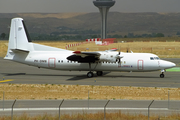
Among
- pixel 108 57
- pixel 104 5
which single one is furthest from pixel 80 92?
pixel 104 5

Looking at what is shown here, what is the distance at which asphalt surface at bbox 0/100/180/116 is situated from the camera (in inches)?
734

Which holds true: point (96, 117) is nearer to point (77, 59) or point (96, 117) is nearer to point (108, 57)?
point (108, 57)

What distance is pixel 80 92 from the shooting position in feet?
88.4

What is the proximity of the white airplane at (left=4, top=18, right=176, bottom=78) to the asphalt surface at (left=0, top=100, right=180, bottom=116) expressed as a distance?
12781 millimetres

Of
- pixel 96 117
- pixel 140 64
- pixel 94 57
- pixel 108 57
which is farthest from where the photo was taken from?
pixel 94 57

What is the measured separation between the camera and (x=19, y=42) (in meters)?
37.6

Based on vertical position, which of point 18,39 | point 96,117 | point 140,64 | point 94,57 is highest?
point 18,39

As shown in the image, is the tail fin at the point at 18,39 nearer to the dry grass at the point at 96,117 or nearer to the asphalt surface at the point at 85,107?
the asphalt surface at the point at 85,107

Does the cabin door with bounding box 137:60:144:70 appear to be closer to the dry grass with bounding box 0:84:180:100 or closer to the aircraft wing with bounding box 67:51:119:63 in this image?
the aircraft wing with bounding box 67:51:119:63

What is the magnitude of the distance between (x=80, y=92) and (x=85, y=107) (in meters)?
7.00

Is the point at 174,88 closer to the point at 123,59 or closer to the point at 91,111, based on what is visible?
the point at 123,59

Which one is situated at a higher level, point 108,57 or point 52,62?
point 108,57

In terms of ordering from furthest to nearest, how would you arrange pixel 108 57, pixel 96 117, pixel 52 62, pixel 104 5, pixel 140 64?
pixel 104 5, pixel 52 62, pixel 140 64, pixel 108 57, pixel 96 117

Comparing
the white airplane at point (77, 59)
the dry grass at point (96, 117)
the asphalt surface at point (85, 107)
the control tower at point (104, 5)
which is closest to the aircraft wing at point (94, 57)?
the white airplane at point (77, 59)
